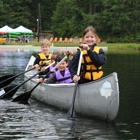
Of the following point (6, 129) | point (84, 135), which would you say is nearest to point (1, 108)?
Result: point (6, 129)

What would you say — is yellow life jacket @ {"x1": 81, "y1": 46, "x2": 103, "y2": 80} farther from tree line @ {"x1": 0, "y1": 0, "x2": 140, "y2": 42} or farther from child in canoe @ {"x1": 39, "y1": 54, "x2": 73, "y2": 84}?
tree line @ {"x1": 0, "y1": 0, "x2": 140, "y2": 42}

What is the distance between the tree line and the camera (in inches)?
1934

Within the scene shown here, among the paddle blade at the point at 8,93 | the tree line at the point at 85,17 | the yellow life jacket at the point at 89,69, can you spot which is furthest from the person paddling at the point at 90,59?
the tree line at the point at 85,17

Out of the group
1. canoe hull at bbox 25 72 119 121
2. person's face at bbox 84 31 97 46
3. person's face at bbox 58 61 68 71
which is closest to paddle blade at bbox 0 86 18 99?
person's face at bbox 58 61 68 71

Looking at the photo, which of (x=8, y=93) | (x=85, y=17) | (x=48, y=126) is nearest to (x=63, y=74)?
(x=8, y=93)

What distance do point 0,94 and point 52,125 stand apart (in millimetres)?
3687

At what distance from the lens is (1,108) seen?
936 centimetres

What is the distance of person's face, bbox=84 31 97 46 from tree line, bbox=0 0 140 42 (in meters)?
40.7

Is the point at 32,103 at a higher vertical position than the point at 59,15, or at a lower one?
lower

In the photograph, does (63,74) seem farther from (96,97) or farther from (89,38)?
(96,97)

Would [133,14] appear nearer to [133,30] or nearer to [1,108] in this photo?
[133,30]

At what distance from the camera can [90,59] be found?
26.0 feet

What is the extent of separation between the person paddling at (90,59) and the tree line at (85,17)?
133 ft

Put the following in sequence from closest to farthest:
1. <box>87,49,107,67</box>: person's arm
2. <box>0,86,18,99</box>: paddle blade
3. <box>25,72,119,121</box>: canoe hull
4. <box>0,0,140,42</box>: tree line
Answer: <box>25,72,119,121</box>: canoe hull
<box>87,49,107,67</box>: person's arm
<box>0,86,18,99</box>: paddle blade
<box>0,0,140,42</box>: tree line
